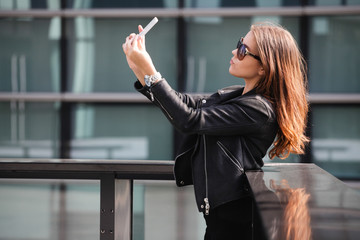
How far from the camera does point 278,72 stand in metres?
1.78

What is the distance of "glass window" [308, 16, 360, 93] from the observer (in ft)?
20.2

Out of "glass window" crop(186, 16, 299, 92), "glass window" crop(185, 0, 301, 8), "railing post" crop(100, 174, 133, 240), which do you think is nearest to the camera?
"railing post" crop(100, 174, 133, 240)

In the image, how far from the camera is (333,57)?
6.21 m

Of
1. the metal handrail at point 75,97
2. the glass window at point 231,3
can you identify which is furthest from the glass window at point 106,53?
the glass window at point 231,3

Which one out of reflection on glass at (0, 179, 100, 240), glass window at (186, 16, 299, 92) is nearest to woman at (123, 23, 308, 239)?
reflection on glass at (0, 179, 100, 240)

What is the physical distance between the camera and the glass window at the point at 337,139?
6180mm

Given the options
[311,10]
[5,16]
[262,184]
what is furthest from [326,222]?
[5,16]

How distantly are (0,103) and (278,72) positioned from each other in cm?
→ 555

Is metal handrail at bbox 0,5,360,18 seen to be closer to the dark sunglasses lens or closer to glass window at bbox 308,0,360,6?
glass window at bbox 308,0,360,6

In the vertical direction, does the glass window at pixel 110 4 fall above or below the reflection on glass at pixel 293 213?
above

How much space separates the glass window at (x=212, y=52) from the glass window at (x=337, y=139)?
1278mm

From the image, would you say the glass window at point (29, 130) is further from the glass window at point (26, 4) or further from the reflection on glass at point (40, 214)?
the reflection on glass at point (40, 214)

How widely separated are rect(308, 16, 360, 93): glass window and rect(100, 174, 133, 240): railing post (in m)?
4.22

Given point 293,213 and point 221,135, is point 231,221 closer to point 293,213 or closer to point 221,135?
point 221,135
